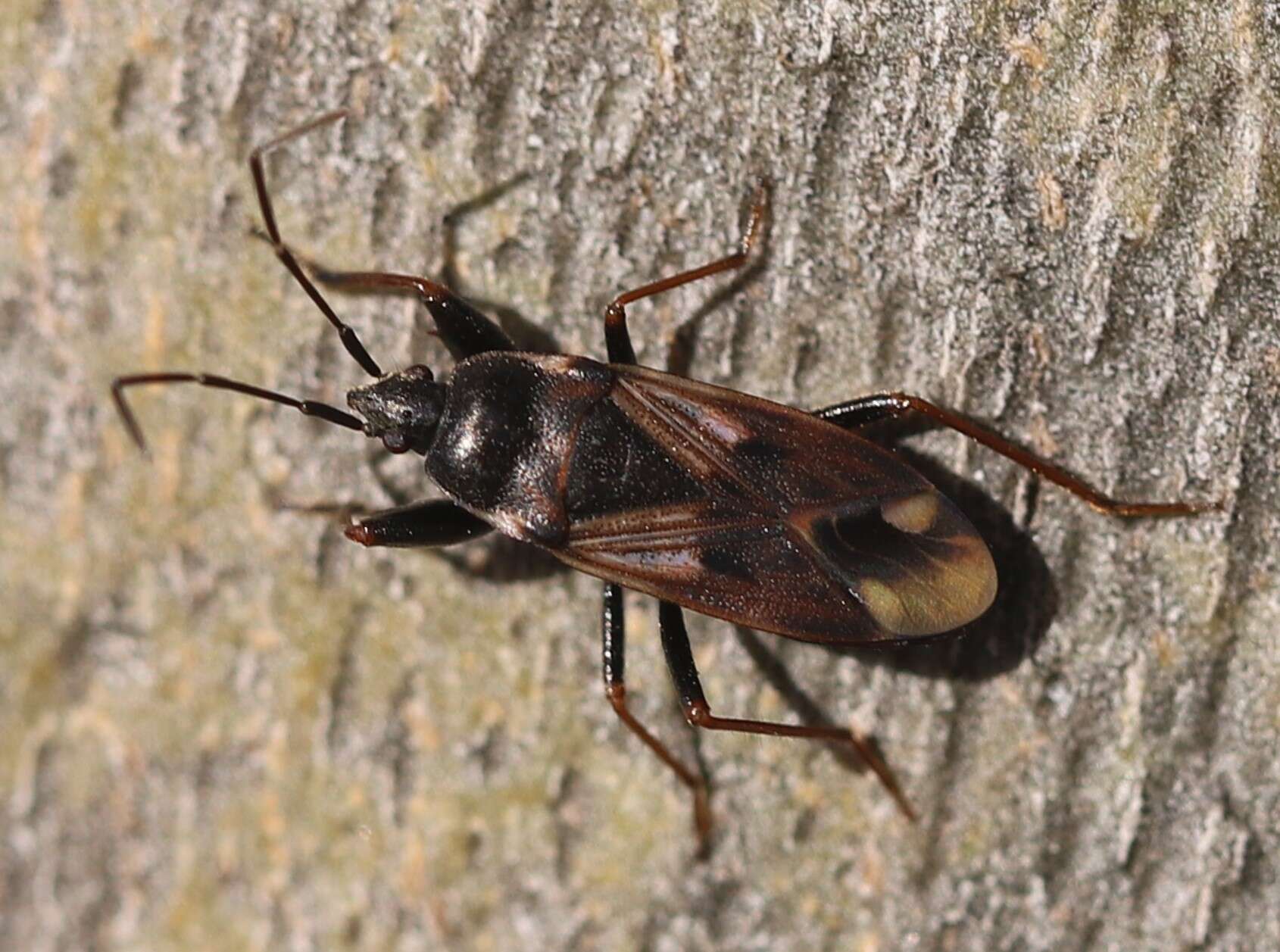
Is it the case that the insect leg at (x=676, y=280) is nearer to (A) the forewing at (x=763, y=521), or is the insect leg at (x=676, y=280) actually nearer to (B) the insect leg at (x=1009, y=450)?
(A) the forewing at (x=763, y=521)

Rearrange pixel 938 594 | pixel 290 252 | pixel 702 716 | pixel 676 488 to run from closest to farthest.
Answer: pixel 938 594 → pixel 676 488 → pixel 702 716 → pixel 290 252

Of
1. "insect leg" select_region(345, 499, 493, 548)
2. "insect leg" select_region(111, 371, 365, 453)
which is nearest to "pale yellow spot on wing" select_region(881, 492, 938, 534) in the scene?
"insect leg" select_region(345, 499, 493, 548)

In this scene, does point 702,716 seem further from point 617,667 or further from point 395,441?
point 395,441

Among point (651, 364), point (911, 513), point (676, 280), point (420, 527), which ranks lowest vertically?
point (420, 527)

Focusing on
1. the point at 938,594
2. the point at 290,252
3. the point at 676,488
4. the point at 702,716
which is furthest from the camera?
the point at 290,252

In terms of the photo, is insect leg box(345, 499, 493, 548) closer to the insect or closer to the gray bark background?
the insect

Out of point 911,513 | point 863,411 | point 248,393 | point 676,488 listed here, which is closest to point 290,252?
point 248,393

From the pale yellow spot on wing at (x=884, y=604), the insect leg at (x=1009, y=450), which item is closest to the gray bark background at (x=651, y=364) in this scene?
the insect leg at (x=1009, y=450)
